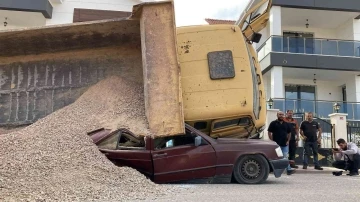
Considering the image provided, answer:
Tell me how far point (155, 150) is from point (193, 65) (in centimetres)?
162

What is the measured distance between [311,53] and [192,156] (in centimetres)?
1557

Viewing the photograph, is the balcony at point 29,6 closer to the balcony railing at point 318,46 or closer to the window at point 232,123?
the balcony railing at point 318,46

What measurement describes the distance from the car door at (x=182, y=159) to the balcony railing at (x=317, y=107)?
486 inches

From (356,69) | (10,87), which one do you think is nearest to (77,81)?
(10,87)

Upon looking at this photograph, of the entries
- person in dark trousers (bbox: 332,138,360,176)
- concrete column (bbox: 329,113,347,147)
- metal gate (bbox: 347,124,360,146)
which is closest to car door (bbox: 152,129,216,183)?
person in dark trousers (bbox: 332,138,360,176)

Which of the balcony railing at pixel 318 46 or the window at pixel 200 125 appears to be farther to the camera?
the balcony railing at pixel 318 46

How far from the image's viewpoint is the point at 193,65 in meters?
7.34

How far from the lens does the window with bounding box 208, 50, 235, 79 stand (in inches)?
285

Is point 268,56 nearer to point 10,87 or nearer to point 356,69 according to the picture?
point 356,69

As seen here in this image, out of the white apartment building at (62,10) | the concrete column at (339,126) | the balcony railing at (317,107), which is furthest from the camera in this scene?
the balcony railing at (317,107)

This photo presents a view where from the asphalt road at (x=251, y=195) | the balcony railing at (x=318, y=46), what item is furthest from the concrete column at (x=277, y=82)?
the asphalt road at (x=251, y=195)

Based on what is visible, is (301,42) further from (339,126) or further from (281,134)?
(281,134)

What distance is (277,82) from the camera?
66.5 feet

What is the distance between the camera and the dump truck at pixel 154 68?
263 inches
